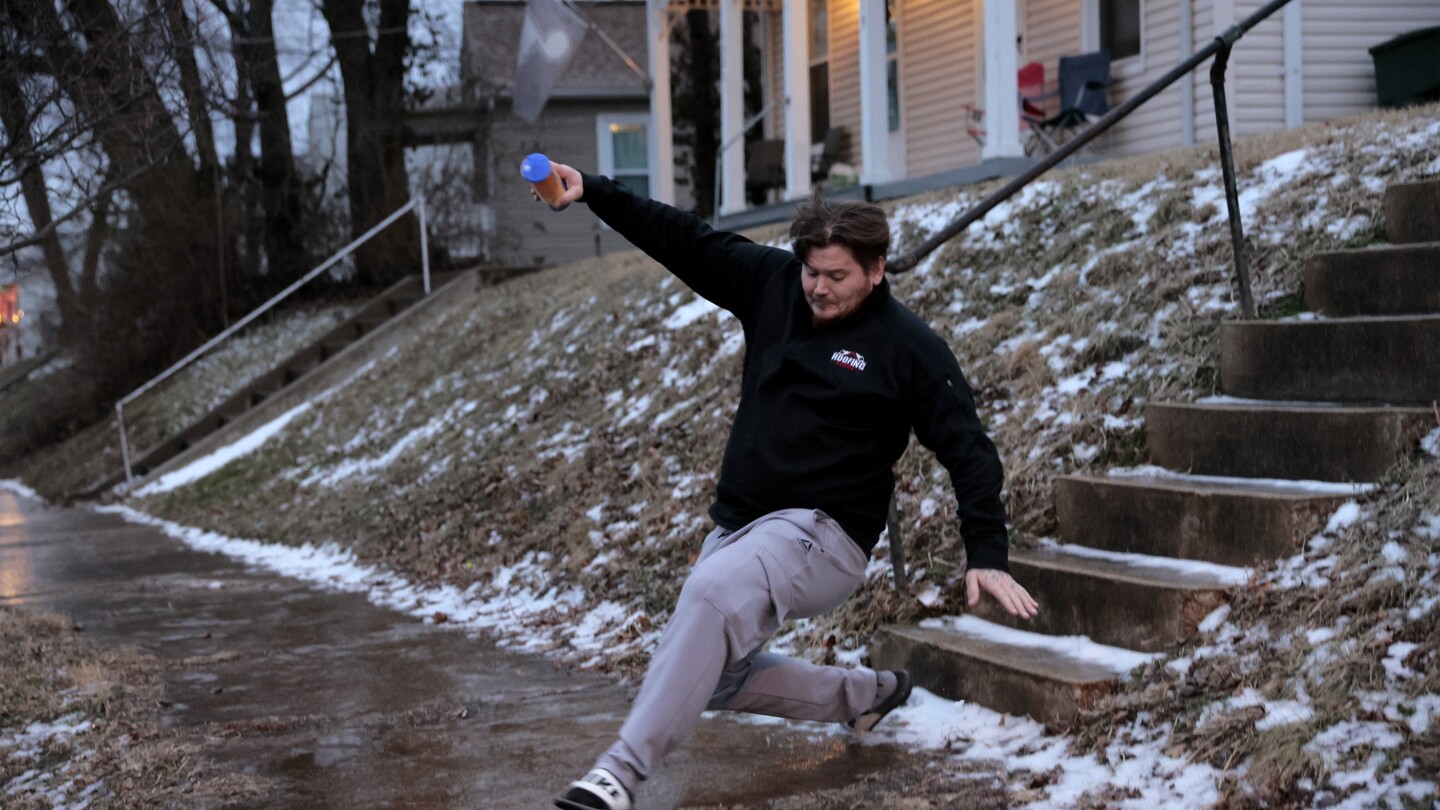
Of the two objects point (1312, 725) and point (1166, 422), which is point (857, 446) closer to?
point (1312, 725)

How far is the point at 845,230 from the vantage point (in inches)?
153

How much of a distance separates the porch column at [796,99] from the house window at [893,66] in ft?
7.38

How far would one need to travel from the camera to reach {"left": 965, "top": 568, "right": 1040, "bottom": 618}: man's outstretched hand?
12.2 feet

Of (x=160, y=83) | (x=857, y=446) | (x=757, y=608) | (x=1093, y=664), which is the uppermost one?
(x=160, y=83)

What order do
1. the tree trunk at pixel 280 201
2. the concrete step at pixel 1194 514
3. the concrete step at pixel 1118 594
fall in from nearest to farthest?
the concrete step at pixel 1118 594, the concrete step at pixel 1194 514, the tree trunk at pixel 280 201

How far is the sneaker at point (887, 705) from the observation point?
15.6 ft

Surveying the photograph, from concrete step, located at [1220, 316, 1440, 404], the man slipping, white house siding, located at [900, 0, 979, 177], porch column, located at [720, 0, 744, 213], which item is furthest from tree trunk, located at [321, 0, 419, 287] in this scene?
the man slipping

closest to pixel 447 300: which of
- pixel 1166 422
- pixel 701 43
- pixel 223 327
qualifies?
pixel 223 327

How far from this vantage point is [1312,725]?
12.6 ft

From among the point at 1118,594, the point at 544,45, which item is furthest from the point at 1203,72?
the point at 1118,594

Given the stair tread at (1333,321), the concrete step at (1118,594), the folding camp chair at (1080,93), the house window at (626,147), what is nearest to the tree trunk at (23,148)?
the concrete step at (1118,594)

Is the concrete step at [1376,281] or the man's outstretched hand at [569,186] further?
the concrete step at [1376,281]

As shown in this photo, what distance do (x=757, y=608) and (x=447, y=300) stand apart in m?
15.8

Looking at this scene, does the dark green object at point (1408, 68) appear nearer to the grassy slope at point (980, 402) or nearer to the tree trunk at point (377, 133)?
the grassy slope at point (980, 402)
